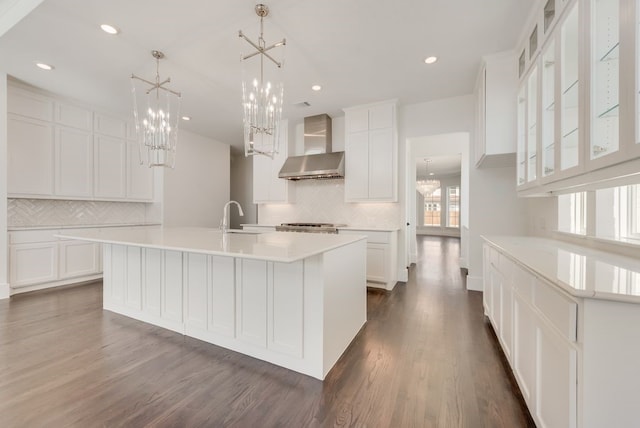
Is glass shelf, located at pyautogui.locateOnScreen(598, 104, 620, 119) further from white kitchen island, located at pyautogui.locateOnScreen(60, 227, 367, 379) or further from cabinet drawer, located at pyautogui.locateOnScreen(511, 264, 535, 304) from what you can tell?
white kitchen island, located at pyautogui.locateOnScreen(60, 227, 367, 379)

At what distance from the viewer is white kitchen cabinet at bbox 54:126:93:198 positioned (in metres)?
3.91

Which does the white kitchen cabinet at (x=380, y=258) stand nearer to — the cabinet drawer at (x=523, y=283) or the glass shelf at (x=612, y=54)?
the cabinet drawer at (x=523, y=283)

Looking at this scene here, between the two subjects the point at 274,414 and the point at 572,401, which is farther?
the point at 274,414

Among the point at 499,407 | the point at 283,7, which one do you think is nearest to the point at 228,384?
the point at 499,407

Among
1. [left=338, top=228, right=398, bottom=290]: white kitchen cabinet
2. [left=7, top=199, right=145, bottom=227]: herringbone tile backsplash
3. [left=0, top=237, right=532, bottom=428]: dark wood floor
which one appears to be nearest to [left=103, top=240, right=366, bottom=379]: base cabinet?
[left=0, top=237, right=532, bottom=428]: dark wood floor

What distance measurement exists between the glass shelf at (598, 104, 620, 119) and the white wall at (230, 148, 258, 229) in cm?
700

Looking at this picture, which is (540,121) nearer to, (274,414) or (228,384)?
(274,414)

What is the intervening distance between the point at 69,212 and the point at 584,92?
6414 mm

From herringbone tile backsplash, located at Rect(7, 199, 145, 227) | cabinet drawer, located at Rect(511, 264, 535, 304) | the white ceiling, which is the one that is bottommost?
cabinet drawer, located at Rect(511, 264, 535, 304)

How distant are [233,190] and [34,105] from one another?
4630mm

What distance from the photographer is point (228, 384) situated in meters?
1.73

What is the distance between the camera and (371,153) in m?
4.22

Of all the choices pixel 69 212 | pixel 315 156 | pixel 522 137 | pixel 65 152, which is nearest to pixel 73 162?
pixel 65 152

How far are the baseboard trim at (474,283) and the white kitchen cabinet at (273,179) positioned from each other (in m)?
3.38
